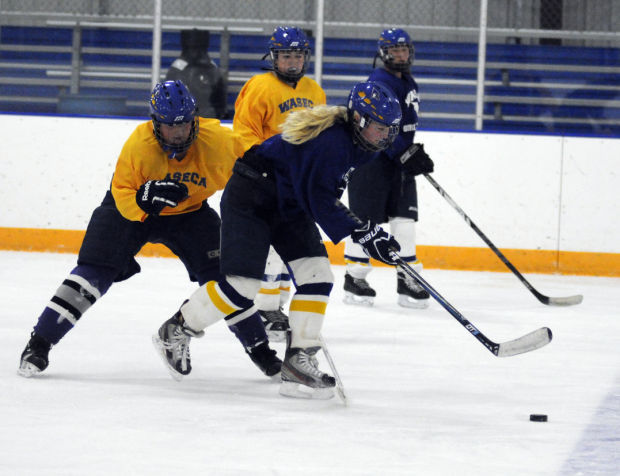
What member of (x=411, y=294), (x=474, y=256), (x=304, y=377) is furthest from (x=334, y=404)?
(x=474, y=256)

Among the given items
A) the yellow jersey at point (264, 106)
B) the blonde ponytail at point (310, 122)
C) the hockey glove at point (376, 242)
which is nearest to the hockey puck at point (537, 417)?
the hockey glove at point (376, 242)

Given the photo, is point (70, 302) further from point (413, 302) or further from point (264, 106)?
point (413, 302)

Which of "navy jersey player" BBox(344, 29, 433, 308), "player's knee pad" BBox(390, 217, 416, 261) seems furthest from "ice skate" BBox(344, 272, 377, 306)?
"player's knee pad" BBox(390, 217, 416, 261)

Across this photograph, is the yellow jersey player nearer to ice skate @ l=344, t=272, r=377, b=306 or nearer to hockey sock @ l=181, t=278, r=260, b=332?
ice skate @ l=344, t=272, r=377, b=306

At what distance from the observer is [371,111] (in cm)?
268

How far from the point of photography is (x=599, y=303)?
4965 millimetres

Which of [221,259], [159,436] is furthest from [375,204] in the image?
[159,436]

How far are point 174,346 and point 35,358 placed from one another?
40 cm

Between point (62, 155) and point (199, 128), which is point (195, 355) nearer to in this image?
point (199, 128)

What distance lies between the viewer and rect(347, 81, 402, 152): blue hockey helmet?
8.78 feet

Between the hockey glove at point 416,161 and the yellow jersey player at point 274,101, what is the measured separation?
707 millimetres

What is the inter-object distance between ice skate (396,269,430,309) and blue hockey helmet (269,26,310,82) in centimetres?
116

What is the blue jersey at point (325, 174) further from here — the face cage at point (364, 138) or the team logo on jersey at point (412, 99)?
the team logo on jersey at point (412, 99)

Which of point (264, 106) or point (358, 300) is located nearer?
point (264, 106)
